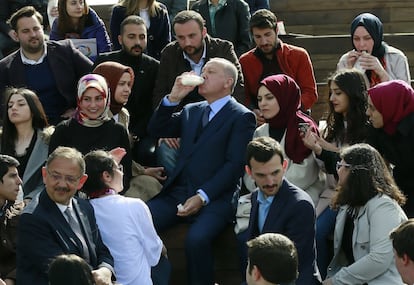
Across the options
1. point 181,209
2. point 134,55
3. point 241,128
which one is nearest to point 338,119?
point 241,128

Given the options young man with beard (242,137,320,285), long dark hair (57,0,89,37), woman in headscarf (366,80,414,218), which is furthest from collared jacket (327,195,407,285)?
long dark hair (57,0,89,37)

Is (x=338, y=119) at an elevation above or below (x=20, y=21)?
below

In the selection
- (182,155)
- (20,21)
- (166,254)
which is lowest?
(166,254)

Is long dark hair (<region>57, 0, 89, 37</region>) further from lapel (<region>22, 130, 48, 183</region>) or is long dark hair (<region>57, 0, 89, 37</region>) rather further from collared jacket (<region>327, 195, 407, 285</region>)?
collared jacket (<region>327, 195, 407, 285</region>)

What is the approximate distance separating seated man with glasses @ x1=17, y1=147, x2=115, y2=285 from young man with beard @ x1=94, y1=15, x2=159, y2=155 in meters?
2.28

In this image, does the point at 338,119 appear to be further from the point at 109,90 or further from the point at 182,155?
the point at 109,90

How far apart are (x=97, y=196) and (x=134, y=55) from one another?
2.38m

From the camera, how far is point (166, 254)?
7.25 metres

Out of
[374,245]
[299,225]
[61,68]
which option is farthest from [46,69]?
[374,245]

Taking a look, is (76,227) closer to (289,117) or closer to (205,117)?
(205,117)

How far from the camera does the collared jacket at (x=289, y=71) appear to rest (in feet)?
28.6

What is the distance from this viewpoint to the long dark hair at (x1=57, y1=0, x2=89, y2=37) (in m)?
9.49

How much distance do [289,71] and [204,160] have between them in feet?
4.70

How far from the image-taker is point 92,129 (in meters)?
7.76
